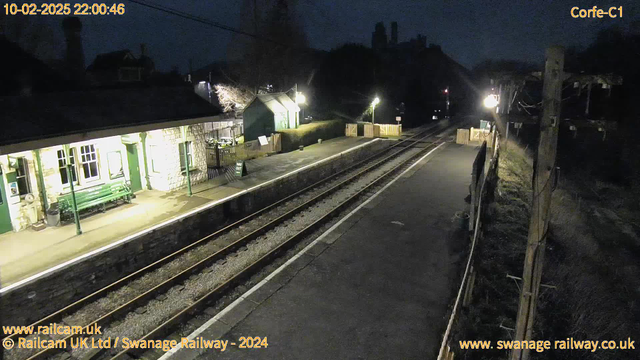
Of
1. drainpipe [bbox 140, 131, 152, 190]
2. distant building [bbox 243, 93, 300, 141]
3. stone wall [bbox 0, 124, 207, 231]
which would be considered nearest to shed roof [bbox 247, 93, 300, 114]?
distant building [bbox 243, 93, 300, 141]

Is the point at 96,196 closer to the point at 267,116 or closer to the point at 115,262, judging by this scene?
the point at 115,262

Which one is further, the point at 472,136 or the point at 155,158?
the point at 472,136

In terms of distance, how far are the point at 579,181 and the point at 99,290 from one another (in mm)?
33184

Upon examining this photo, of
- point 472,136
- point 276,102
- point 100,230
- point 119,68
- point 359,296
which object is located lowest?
point 359,296

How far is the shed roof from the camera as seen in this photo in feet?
93.9

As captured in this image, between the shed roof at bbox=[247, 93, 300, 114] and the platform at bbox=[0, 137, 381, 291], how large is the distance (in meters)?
11.0

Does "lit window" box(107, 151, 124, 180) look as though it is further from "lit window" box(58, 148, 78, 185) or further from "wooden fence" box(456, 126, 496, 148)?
"wooden fence" box(456, 126, 496, 148)

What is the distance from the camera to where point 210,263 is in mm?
10883

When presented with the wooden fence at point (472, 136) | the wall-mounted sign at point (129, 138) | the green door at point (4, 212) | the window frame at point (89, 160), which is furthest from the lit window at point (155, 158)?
the wooden fence at point (472, 136)

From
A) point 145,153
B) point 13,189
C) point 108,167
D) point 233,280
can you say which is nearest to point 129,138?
point 145,153

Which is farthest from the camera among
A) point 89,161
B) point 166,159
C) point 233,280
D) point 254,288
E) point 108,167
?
point 166,159

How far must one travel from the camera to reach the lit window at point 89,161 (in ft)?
43.3

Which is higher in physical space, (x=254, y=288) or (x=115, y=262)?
(x=115, y=262)

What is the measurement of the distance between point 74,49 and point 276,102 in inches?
522
